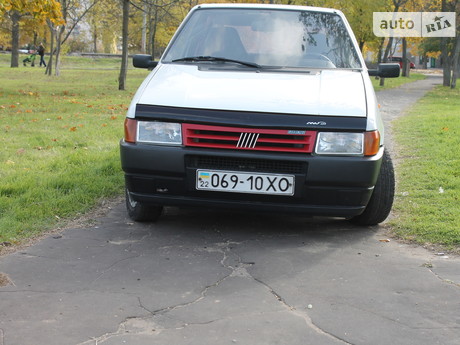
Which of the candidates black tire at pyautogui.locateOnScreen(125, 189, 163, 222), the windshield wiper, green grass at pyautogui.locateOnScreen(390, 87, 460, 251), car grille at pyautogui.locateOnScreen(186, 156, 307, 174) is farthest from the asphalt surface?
the windshield wiper

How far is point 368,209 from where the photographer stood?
5102mm

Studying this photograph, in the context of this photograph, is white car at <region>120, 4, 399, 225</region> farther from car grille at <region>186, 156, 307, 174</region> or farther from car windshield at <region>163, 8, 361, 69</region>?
Result: car windshield at <region>163, 8, 361, 69</region>

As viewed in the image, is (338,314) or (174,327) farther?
(338,314)

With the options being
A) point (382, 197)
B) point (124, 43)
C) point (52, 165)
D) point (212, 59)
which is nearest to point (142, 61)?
point (212, 59)

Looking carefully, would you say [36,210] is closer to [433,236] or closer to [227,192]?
[227,192]

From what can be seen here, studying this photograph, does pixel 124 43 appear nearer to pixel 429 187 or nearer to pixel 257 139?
pixel 429 187

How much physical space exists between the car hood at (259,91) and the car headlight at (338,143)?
Answer: 0.16 m

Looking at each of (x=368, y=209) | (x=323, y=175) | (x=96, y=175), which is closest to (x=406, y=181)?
(x=368, y=209)

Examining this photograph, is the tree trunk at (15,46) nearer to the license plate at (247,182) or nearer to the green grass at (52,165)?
the green grass at (52,165)

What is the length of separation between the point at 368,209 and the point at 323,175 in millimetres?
896

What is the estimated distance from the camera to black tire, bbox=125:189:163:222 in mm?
5039

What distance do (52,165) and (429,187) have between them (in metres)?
4.12

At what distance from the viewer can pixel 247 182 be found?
443 cm

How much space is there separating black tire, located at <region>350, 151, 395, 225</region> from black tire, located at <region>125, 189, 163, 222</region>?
1699 mm
